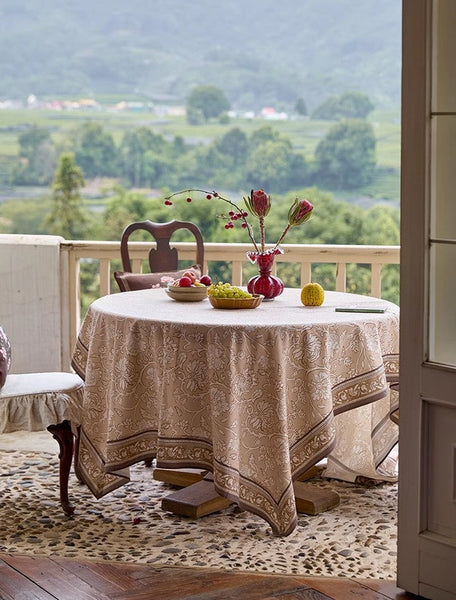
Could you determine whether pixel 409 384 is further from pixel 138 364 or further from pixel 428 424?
pixel 138 364

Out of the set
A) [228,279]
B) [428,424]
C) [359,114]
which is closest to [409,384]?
[428,424]

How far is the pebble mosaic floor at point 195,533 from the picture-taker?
3.05m

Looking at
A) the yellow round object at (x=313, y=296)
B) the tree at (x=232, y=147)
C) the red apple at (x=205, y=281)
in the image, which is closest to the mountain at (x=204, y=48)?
the tree at (x=232, y=147)

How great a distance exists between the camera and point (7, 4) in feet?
53.3

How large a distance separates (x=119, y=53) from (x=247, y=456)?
13.9 meters

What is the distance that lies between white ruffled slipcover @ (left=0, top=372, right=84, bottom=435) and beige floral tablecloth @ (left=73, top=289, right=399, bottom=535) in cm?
10

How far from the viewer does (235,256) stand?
484 cm

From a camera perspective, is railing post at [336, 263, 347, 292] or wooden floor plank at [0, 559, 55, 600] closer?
wooden floor plank at [0, 559, 55, 600]

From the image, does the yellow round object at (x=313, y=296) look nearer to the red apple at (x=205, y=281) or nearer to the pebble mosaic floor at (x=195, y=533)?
the red apple at (x=205, y=281)

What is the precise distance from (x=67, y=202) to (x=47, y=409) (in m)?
12.5

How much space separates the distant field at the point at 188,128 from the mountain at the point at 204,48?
347 millimetres

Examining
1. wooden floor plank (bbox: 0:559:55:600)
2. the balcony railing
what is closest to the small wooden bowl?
the balcony railing

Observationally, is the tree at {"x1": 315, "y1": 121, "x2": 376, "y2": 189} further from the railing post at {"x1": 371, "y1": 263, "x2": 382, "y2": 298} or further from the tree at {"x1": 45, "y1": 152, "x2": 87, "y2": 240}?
the railing post at {"x1": 371, "y1": 263, "x2": 382, "y2": 298}

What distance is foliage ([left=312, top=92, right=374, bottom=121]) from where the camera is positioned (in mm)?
15691
